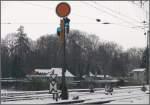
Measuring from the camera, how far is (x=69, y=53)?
12675 centimetres

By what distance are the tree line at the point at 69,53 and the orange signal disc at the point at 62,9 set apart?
73346 mm

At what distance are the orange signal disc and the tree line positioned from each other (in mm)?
73346

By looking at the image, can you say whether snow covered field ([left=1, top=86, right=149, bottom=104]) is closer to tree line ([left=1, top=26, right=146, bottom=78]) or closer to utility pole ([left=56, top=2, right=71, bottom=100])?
utility pole ([left=56, top=2, right=71, bottom=100])

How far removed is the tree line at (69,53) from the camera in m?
114

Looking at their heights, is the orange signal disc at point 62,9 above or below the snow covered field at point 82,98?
above

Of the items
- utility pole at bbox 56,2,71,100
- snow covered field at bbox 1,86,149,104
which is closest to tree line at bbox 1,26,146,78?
snow covered field at bbox 1,86,149,104

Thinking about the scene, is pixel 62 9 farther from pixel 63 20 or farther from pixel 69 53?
pixel 69 53

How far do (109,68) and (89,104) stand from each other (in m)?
120

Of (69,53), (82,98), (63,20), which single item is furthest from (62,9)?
(69,53)

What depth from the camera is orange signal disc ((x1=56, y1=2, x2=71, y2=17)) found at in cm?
2439

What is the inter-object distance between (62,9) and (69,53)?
4027 inches

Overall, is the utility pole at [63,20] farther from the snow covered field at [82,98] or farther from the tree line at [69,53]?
A: the tree line at [69,53]

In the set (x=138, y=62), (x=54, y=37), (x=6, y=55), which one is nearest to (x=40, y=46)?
(x=54, y=37)

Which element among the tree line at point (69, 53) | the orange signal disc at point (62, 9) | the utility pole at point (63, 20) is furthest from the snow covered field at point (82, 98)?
the tree line at point (69, 53)
